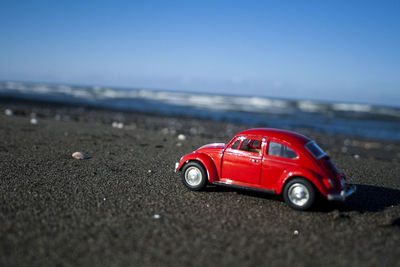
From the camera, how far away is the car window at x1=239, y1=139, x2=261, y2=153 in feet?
22.1

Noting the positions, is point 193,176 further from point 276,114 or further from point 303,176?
point 276,114

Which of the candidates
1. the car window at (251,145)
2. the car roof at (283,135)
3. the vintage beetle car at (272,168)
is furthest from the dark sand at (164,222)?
the car roof at (283,135)

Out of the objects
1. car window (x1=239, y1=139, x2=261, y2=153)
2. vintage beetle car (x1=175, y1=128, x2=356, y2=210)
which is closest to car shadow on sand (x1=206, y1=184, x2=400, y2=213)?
vintage beetle car (x1=175, y1=128, x2=356, y2=210)

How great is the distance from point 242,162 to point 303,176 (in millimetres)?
1272

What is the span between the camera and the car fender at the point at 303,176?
18.7ft

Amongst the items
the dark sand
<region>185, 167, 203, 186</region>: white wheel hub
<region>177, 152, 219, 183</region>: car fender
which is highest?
<region>177, 152, 219, 183</region>: car fender

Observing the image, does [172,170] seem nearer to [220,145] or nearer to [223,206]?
[220,145]

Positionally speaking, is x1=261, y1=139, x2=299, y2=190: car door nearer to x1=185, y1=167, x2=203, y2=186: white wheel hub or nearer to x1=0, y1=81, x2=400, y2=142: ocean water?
x1=185, y1=167, x2=203, y2=186: white wheel hub

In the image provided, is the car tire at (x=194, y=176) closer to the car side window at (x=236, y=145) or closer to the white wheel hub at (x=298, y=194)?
the car side window at (x=236, y=145)

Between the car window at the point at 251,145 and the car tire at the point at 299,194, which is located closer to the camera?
the car tire at the point at 299,194

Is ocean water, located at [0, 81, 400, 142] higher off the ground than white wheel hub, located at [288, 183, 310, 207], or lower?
higher

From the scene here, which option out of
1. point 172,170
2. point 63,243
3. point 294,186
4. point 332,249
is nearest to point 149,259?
point 63,243

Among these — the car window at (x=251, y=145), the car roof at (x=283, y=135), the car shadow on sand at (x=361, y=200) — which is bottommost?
the car shadow on sand at (x=361, y=200)

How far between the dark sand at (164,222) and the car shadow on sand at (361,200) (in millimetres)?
27
